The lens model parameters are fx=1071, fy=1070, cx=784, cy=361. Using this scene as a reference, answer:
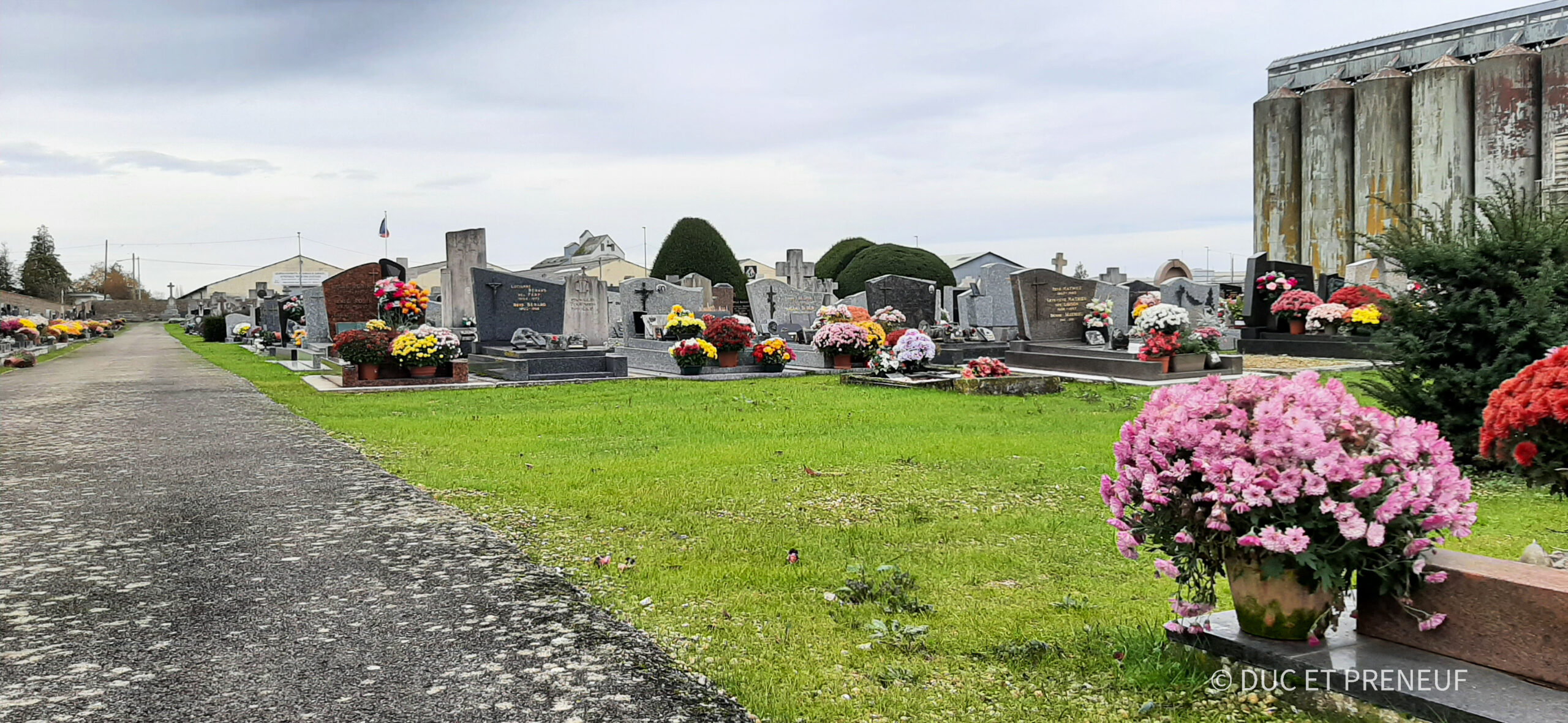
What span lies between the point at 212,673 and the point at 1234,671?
3.20 m

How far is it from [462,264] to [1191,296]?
1733 cm

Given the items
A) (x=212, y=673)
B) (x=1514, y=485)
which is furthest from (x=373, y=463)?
(x=1514, y=485)

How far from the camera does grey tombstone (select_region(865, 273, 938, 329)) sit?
22750 millimetres

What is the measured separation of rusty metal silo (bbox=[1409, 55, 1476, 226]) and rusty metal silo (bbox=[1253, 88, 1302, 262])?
458 cm

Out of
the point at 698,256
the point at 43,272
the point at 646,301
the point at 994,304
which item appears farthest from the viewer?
the point at 43,272

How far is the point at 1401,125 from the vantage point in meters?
36.8

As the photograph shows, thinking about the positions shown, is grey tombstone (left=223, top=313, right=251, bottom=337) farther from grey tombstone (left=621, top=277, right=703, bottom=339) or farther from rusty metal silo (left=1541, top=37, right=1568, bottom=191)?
rusty metal silo (left=1541, top=37, right=1568, bottom=191)

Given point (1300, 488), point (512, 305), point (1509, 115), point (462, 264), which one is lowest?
point (1300, 488)

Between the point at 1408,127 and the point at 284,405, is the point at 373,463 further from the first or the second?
the point at 1408,127

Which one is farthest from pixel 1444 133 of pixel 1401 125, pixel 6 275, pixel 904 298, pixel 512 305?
pixel 6 275

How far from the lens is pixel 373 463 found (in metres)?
8.28

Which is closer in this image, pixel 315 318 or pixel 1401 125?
pixel 315 318

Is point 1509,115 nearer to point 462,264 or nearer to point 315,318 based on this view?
point 462,264

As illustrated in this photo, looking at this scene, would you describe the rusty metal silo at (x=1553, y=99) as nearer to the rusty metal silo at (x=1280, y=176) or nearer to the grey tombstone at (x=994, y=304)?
the rusty metal silo at (x=1280, y=176)
